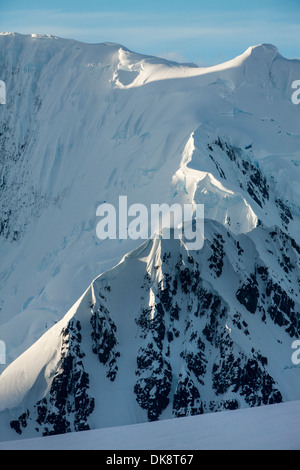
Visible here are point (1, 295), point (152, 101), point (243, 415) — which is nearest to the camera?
point (243, 415)

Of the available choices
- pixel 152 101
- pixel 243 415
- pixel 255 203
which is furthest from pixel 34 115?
pixel 243 415

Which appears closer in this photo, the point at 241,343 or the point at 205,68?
the point at 241,343

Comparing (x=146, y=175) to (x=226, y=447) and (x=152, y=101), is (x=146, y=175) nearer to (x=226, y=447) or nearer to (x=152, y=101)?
(x=152, y=101)

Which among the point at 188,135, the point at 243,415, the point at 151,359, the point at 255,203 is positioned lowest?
the point at 151,359
